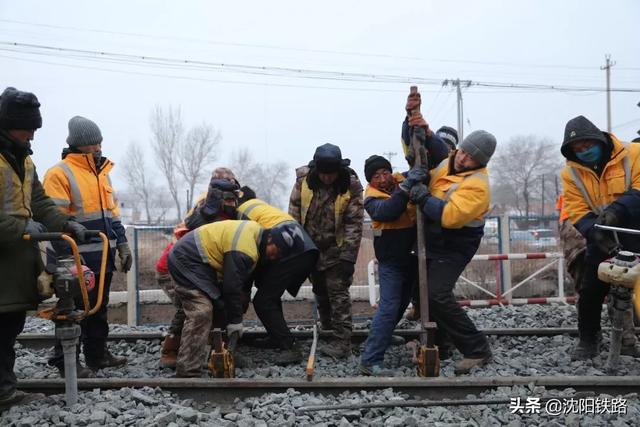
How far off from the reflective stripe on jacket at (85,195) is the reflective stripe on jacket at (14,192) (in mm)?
645

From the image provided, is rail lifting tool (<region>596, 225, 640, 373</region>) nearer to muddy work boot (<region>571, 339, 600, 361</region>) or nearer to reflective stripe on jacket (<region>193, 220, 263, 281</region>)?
muddy work boot (<region>571, 339, 600, 361</region>)

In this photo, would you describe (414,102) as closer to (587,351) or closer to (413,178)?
(413,178)

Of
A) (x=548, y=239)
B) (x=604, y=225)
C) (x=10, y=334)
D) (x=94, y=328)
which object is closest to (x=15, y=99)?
(x=10, y=334)

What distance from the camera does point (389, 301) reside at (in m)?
4.98

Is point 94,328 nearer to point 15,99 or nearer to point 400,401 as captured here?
point 15,99

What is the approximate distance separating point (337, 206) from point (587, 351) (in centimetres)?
281

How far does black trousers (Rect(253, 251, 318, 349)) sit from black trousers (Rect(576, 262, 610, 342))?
259cm

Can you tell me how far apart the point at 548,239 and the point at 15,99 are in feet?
35.1

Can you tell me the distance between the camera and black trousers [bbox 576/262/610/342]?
196 inches

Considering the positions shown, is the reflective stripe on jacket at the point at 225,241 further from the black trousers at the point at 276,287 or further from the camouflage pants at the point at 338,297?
the camouflage pants at the point at 338,297

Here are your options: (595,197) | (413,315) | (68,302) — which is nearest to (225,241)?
(68,302)

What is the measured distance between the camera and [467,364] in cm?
474

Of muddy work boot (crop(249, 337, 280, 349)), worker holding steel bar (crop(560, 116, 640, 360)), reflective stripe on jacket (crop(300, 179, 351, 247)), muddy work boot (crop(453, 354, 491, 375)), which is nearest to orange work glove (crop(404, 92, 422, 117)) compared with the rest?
reflective stripe on jacket (crop(300, 179, 351, 247))

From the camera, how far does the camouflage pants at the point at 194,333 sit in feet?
15.1
